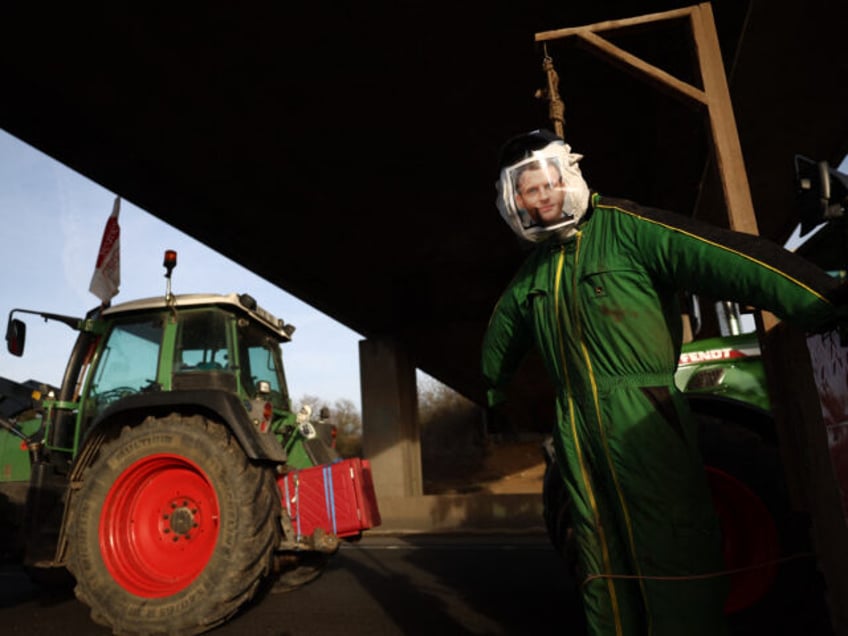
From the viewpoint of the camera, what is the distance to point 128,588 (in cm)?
357

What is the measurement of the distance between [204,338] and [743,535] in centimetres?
389

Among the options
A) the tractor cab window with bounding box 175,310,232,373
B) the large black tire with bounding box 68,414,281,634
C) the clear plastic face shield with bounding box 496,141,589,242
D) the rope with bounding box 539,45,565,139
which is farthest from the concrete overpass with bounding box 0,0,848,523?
the large black tire with bounding box 68,414,281,634

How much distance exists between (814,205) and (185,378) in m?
4.13

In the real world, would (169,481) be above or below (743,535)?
above

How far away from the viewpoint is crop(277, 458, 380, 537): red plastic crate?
3.83 m

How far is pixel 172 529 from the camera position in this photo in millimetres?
3875

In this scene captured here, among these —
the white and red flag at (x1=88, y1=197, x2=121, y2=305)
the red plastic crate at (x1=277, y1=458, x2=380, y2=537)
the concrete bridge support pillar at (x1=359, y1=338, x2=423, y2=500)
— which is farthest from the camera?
the concrete bridge support pillar at (x1=359, y1=338, x2=423, y2=500)

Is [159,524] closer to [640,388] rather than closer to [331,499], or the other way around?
[331,499]

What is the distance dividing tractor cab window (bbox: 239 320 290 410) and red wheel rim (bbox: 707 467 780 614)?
11.0ft

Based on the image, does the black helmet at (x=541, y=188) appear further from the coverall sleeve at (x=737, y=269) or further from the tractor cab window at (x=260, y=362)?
the tractor cab window at (x=260, y=362)

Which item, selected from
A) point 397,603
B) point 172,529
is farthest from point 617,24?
point 172,529

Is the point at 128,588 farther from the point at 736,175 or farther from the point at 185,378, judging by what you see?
the point at 736,175

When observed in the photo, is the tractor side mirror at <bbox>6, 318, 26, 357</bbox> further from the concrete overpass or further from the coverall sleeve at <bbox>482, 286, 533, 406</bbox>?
the coverall sleeve at <bbox>482, 286, 533, 406</bbox>

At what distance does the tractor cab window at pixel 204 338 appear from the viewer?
4.52 metres
